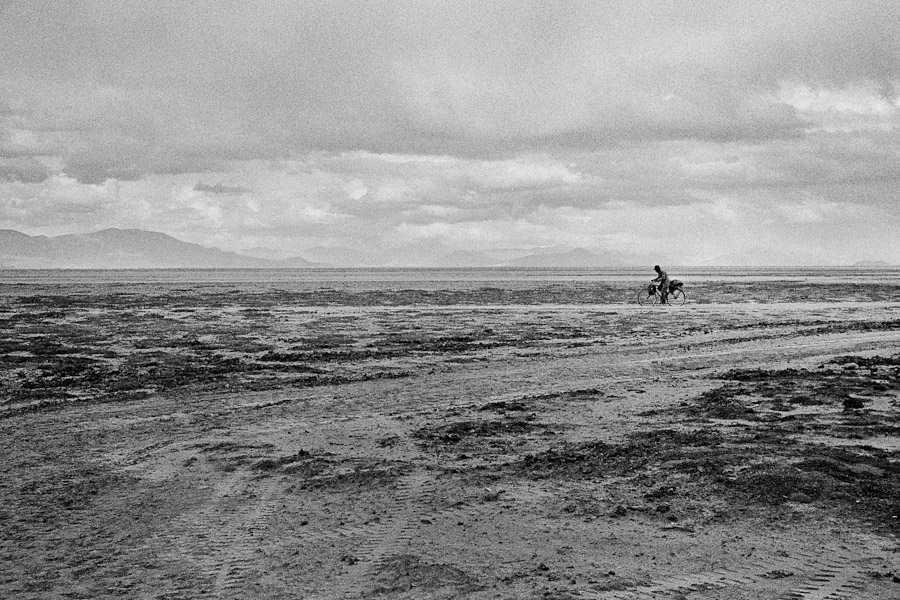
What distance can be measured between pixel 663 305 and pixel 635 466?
32362 millimetres

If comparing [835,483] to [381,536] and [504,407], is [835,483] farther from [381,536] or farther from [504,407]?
[504,407]

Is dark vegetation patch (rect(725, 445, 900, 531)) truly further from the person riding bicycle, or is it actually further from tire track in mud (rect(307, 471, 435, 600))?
the person riding bicycle

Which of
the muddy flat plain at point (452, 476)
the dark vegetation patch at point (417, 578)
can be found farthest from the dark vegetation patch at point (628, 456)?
the dark vegetation patch at point (417, 578)

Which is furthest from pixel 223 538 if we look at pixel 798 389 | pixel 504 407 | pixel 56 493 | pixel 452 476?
pixel 798 389

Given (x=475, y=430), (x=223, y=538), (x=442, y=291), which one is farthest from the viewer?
(x=442, y=291)

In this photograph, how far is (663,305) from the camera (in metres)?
39.7

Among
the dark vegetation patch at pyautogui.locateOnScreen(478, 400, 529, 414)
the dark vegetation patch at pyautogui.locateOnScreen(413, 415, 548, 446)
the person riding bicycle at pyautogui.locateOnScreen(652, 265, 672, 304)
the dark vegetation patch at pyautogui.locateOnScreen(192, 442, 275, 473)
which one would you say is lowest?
the dark vegetation patch at pyautogui.locateOnScreen(192, 442, 275, 473)

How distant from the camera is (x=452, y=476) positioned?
8414 mm

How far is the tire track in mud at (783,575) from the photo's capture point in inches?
213

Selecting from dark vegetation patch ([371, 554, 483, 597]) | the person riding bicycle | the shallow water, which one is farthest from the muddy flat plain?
the shallow water

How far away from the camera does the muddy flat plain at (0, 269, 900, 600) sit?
5.82 m

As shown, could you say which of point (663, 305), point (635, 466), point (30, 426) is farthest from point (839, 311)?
point (30, 426)

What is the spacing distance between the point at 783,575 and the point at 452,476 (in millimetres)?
3681

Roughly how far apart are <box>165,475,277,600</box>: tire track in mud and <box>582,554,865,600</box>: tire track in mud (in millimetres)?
2701
